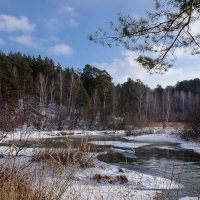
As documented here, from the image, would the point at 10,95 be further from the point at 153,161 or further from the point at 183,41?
the point at 153,161

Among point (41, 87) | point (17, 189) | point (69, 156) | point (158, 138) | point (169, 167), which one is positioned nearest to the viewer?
point (17, 189)

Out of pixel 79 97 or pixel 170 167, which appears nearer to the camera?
pixel 170 167

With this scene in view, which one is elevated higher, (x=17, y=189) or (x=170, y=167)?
(x=17, y=189)

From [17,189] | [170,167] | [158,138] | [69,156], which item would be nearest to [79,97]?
[158,138]

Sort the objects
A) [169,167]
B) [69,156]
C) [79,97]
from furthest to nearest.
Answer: [79,97]
[169,167]
[69,156]

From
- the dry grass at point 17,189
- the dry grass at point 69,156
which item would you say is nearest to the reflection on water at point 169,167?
the dry grass at point 69,156

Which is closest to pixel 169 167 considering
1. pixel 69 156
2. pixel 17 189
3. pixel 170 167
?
pixel 170 167

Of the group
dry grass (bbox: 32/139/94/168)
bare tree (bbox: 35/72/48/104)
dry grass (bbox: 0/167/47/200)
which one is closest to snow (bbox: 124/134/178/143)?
dry grass (bbox: 32/139/94/168)

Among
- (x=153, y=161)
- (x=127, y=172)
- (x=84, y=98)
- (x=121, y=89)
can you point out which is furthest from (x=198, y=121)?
(x=121, y=89)

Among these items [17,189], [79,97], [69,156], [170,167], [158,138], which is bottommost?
[170,167]

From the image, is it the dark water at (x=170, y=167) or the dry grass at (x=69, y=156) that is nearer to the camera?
the dry grass at (x=69, y=156)

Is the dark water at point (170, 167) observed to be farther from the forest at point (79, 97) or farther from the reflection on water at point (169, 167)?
the forest at point (79, 97)

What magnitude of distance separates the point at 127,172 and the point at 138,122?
125 feet

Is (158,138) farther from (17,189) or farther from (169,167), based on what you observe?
(17,189)
